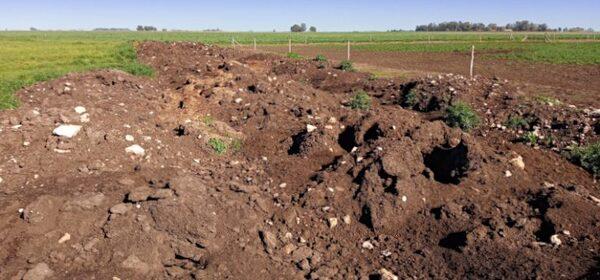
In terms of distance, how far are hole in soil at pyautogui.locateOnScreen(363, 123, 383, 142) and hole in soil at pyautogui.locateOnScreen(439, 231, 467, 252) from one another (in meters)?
2.56

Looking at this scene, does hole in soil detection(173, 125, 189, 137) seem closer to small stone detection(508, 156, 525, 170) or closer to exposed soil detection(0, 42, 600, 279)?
exposed soil detection(0, 42, 600, 279)

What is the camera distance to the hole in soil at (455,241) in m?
4.98

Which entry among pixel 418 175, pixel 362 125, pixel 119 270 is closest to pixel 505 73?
pixel 362 125

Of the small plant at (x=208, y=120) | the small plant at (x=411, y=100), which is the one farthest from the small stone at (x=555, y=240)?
the small plant at (x=411, y=100)

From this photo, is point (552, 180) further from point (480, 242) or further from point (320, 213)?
point (320, 213)

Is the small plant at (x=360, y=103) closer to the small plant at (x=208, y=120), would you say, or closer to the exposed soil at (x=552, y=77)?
the small plant at (x=208, y=120)

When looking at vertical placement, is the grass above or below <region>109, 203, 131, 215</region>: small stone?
above

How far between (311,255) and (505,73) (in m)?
18.6

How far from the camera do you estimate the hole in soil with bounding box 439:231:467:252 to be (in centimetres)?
498

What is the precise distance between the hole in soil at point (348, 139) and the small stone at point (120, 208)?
381 centimetres

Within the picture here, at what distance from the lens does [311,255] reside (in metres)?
4.98

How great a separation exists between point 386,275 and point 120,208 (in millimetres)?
3047

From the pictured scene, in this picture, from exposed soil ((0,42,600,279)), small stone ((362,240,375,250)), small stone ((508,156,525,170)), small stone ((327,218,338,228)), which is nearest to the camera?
exposed soil ((0,42,600,279))

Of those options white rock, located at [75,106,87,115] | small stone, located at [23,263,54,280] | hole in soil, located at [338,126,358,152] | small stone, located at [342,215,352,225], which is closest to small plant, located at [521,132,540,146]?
hole in soil, located at [338,126,358,152]
